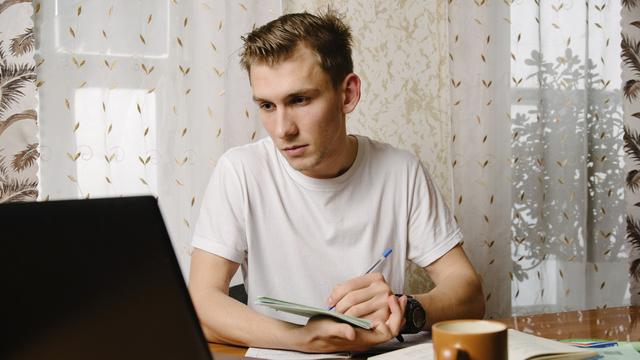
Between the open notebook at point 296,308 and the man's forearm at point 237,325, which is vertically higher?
the open notebook at point 296,308

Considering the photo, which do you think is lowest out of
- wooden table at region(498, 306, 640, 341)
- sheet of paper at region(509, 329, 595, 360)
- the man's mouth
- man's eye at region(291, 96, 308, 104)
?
wooden table at region(498, 306, 640, 341)

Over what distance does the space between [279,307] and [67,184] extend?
1.47 meters

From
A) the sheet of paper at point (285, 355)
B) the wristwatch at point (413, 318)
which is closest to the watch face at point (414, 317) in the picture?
the wristwatch at point (413, 318)

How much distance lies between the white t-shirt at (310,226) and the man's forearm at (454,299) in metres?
0.12

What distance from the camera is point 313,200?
1704 mm

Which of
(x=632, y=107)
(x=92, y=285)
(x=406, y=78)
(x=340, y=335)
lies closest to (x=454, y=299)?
(x=340, y=335)

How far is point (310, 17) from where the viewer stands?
1718 millimetres

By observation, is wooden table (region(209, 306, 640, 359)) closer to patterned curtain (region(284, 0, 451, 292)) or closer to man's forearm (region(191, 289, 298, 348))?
man's forearm (region(191, 289, 298, 348))

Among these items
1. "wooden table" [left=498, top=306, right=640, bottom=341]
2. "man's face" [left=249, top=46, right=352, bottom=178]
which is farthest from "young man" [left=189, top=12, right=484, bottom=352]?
"wooden table" [left=498, top=306, right=640, bottom=341]

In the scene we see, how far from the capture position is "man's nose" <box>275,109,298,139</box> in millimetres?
1584

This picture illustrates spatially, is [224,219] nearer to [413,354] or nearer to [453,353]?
[413,354]

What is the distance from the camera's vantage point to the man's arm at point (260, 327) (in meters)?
1.13

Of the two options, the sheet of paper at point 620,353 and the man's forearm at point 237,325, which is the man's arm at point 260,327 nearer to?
the man's forearm at point 237,325

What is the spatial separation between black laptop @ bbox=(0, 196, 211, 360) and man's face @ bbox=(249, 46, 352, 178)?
3.33 ft
